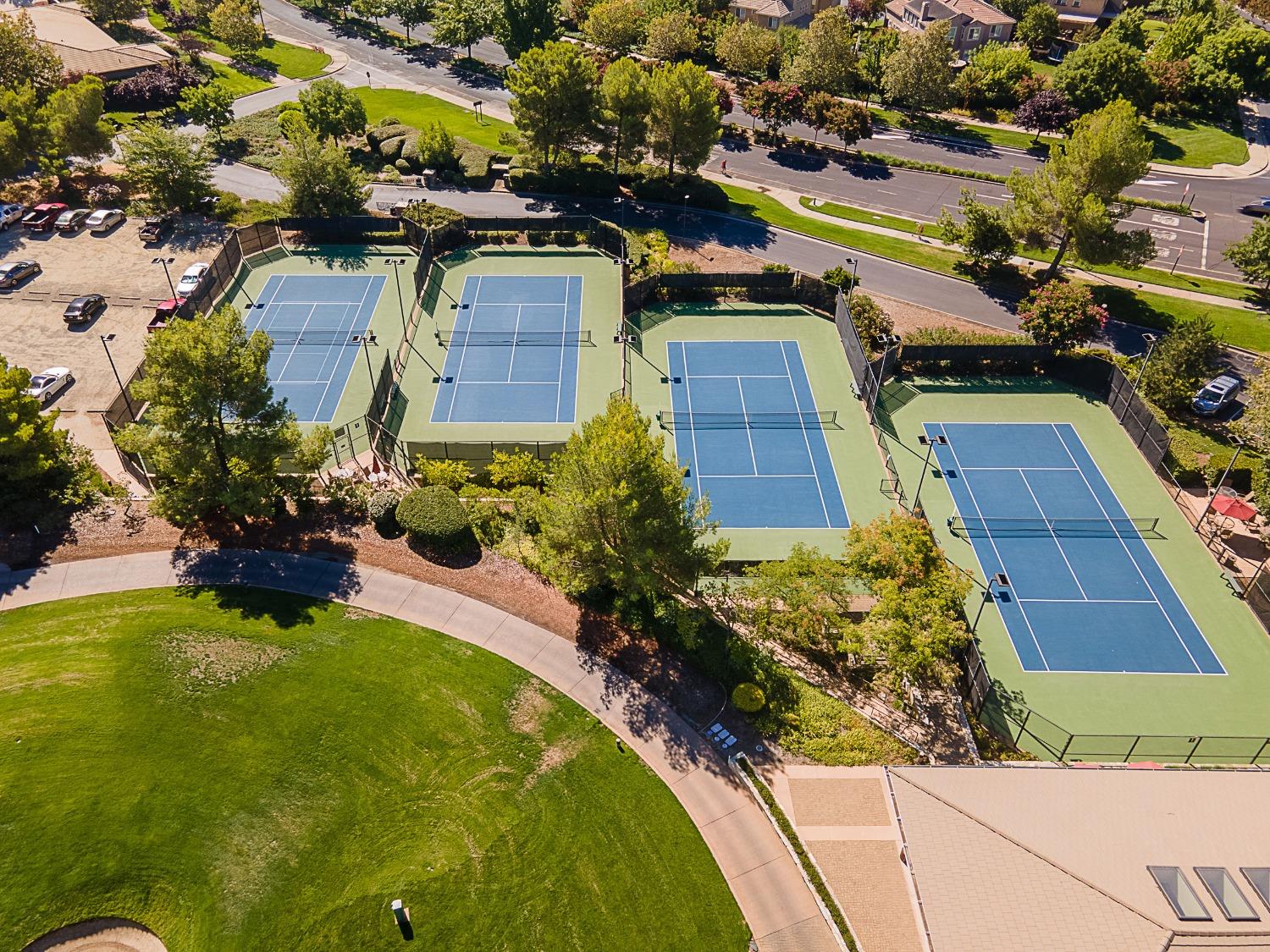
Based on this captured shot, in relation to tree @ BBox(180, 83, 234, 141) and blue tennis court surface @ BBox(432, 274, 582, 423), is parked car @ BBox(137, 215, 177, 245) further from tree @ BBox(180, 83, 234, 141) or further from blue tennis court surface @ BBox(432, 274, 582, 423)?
blue tennis court surface @ BBox(432, 274, 582, 423)

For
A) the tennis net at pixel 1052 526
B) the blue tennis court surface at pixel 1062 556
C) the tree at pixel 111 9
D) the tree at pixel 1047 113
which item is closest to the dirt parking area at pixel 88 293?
the tennis net at pixel 1052 526

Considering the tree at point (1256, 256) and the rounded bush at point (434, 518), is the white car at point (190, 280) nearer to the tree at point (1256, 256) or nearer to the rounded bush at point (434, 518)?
the rounded bush at point (434, 518)

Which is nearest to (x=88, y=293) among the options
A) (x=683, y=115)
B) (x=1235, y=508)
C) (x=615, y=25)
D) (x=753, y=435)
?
(x=683, y=115)

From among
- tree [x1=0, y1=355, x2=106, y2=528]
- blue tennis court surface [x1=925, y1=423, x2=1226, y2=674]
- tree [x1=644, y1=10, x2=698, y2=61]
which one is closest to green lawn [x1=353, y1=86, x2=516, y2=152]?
tree [x1=644, y1=10, x2=698, y2=61]

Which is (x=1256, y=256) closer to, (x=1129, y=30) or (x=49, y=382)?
(x=1129, y=30)

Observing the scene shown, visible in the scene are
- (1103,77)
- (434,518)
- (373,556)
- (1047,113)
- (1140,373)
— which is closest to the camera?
(434,518)
